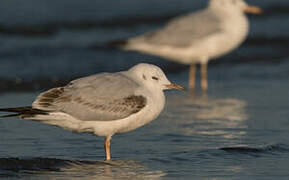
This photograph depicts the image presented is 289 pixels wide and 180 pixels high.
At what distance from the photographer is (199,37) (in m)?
11.6

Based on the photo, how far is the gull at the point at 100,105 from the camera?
6566mm

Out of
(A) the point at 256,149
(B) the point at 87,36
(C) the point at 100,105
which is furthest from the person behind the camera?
(B) the point at 87,36

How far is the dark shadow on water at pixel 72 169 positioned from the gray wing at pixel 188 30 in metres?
5.17

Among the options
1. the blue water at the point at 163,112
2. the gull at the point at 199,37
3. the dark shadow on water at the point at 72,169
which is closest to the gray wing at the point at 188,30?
the gull at the point at 199,37

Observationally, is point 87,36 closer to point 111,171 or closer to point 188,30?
point 188,30

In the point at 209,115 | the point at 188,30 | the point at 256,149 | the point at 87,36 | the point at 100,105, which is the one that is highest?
the point at 87,36

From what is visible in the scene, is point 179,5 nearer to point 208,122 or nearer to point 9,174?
point 208,122

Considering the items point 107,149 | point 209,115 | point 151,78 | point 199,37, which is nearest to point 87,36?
point 199,37

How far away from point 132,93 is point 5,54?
605 cm

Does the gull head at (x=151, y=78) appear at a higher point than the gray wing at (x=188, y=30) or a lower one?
lower

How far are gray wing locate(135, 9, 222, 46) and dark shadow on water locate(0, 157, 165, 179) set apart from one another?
5174 mm

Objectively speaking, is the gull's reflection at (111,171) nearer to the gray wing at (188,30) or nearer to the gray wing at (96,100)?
the gray wing at (96,100)

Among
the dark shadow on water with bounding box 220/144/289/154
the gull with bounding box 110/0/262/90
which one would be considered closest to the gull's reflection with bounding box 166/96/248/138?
the dark shadow on water with bounding box 220/144/289/154

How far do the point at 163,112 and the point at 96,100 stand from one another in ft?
7.98
